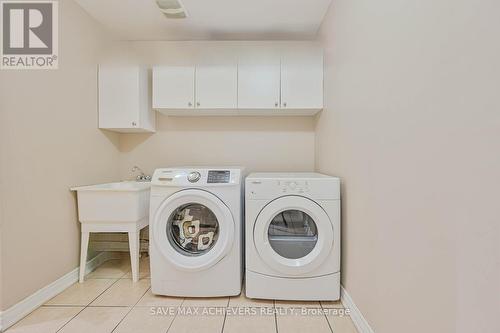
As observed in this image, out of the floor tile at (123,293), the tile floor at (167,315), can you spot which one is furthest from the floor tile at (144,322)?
the floor tile at (123,293)

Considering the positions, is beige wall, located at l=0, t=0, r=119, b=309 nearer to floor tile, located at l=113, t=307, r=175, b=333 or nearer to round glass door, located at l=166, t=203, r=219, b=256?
floor tile, located at l=113, t=307, r=175, b=333

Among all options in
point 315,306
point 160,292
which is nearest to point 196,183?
point 160,292

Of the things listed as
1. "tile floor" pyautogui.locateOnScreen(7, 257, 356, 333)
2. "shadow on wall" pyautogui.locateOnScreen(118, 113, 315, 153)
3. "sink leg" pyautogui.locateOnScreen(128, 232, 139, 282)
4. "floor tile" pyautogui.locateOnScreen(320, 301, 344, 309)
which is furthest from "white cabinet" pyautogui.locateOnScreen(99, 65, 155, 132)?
"floor tile" pyautogui.locateOnScreen(320, 301, 344, 309)

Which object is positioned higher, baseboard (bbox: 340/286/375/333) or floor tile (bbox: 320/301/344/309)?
baseboard (bbox: 340/286/375/333)

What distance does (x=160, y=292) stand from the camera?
5.79 ft

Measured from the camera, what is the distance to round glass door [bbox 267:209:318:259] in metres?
1.72

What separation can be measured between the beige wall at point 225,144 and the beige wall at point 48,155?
44 centimetres

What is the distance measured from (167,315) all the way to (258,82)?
190cm

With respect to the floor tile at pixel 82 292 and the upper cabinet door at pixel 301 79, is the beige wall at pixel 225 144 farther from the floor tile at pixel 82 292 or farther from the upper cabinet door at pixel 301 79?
the floor tile at pixel 82 292

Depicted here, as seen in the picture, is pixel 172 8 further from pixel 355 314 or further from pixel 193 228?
pixel 355 314

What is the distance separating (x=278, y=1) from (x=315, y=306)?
2.19m

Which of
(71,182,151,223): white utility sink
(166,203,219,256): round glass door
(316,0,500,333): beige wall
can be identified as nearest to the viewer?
(316,0,500,333): beige wall

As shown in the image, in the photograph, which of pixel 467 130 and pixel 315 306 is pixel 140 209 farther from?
pixel 467 130

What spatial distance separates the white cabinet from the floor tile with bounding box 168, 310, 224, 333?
1.61 metres
